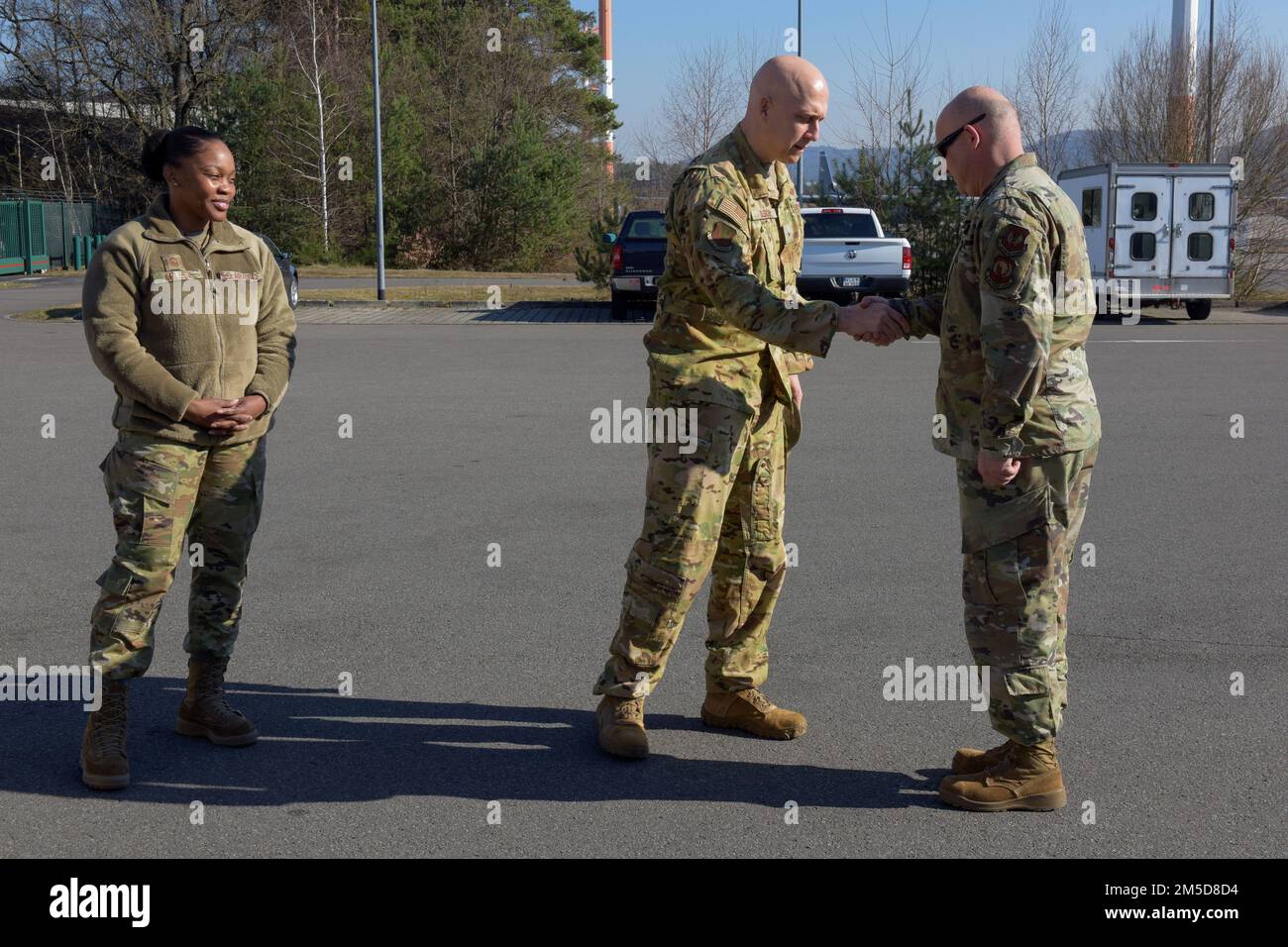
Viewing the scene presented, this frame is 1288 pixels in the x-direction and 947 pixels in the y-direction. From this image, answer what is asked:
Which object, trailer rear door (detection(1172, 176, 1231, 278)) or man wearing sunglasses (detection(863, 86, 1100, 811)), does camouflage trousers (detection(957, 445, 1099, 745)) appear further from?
trailer rear door (detection(1172, 176, 1231, 278))

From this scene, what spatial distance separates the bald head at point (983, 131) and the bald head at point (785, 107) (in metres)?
0.46

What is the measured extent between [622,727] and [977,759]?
1.11 m

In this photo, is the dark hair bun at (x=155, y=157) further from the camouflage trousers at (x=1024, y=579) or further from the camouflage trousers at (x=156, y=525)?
the camouflage trousers at (x=1024, y=579)

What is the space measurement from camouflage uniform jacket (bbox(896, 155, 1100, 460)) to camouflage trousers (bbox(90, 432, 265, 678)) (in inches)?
88.1

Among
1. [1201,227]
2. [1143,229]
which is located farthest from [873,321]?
[1201,227]

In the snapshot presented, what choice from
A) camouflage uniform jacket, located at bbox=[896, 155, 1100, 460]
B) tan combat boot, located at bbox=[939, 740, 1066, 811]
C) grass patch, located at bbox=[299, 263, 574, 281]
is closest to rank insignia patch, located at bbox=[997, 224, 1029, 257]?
camouflage uniform jacket, located at bbox=[896, 155, 1100, 460]

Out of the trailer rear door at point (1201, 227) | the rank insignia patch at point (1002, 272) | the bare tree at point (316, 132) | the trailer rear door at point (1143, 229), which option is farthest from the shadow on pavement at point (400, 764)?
the bare tree at point (316, 132)

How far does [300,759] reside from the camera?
445 centimetres

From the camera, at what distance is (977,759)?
4.28 meters

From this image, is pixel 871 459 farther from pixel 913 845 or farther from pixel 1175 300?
pixel 1175 300

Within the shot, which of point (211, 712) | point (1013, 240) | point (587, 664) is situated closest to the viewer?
point (1013, 240)

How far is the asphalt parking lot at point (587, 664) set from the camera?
3.96 m

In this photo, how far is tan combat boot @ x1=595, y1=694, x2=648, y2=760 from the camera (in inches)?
175

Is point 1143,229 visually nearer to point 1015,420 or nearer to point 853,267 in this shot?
point 853,267
